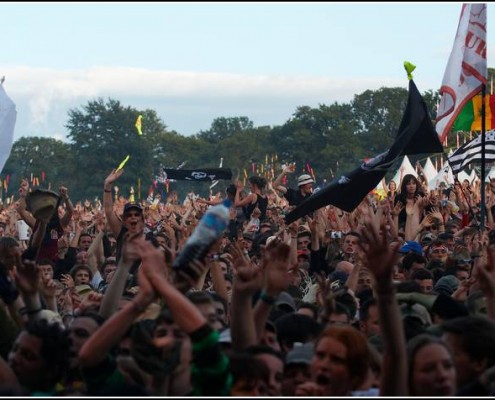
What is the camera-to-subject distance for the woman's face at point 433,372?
6.16 meters

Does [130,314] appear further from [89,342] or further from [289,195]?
[289,195]

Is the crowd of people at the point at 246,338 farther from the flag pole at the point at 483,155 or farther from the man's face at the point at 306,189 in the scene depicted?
the man's face at the point at 306,189

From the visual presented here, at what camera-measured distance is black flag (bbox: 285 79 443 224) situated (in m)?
14.2

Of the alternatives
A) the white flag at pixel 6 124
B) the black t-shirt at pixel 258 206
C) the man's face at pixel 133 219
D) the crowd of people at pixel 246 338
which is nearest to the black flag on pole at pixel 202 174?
the black t-shirt at pixel 258 206

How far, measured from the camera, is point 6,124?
14656mm

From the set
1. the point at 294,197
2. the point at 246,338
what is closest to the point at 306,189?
the point at 294,197

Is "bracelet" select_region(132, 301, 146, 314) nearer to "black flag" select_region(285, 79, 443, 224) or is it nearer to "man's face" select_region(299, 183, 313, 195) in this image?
"black flag" select_region(285, 79, 443, 224)

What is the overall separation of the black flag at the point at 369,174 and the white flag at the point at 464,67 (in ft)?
2.25

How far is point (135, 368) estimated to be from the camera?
255 inches

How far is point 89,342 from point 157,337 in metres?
0.38

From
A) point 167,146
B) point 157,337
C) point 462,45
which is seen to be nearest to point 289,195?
point 462,45

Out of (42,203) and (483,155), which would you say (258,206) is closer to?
(42,203)

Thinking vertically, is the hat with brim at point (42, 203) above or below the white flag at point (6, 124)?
below

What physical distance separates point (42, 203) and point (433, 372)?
838 cm
